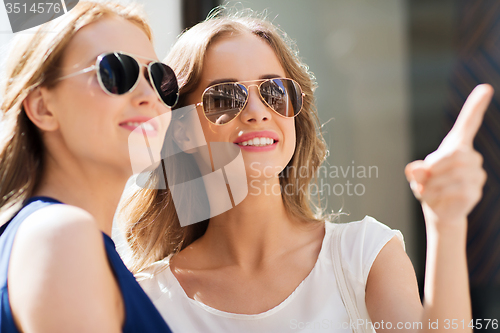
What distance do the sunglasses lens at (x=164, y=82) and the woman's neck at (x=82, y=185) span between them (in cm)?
26

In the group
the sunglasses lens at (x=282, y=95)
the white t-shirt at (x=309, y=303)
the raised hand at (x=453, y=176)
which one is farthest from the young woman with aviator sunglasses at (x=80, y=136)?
the raised hand at (x=453, y=176)

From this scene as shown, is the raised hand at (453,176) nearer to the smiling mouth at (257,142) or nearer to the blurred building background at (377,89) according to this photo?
the smiling mouth at (257,142)

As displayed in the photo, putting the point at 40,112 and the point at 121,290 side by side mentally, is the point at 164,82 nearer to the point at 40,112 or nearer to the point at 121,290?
the point at 40,112

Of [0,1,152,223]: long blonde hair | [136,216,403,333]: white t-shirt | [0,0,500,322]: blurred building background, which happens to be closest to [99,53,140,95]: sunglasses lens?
[0,1,152,223]: long blonde hair

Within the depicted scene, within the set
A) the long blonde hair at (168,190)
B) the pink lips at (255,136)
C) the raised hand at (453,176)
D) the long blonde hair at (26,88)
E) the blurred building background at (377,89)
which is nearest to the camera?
the raised hand at (453,176)

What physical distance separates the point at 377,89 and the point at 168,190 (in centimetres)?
221

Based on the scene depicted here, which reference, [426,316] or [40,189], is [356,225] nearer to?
[426,316]

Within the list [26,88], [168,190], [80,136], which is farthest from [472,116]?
[168,190]

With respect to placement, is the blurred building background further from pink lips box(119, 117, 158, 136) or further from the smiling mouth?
pink lips box(119, 117, 158, 136)

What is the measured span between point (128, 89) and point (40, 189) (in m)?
0.31

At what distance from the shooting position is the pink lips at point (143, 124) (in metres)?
1.03

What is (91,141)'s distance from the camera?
3.27ft

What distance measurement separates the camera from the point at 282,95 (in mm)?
1554

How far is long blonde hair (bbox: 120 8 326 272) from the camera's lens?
165 cm
